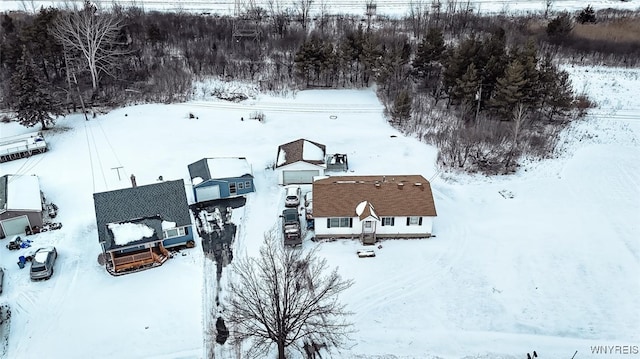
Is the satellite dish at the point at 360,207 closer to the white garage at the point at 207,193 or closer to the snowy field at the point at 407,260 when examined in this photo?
the snowy field at the point at 407,260

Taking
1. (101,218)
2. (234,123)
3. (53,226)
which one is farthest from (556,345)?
(234,123)

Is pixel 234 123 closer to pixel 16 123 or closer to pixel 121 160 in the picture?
pixel 121 160

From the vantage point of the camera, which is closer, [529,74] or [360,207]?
[360,207]

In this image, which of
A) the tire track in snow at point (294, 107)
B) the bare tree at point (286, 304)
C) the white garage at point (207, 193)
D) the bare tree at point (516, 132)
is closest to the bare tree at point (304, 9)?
the tire track in snow at point (294, 107)

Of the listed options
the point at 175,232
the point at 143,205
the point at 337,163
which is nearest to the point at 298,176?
the point at 337,163

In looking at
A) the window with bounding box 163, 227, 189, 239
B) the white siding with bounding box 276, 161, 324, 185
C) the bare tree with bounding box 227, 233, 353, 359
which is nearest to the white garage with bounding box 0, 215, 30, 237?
the window with bounding box 163, 227, 189, 239

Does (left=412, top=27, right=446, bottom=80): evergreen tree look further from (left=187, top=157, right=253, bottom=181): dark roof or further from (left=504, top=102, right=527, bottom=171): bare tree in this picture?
(left=187, top=157, right=253, bottom=181): dark roof

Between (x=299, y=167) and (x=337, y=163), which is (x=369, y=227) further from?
(x=337, y=163)
